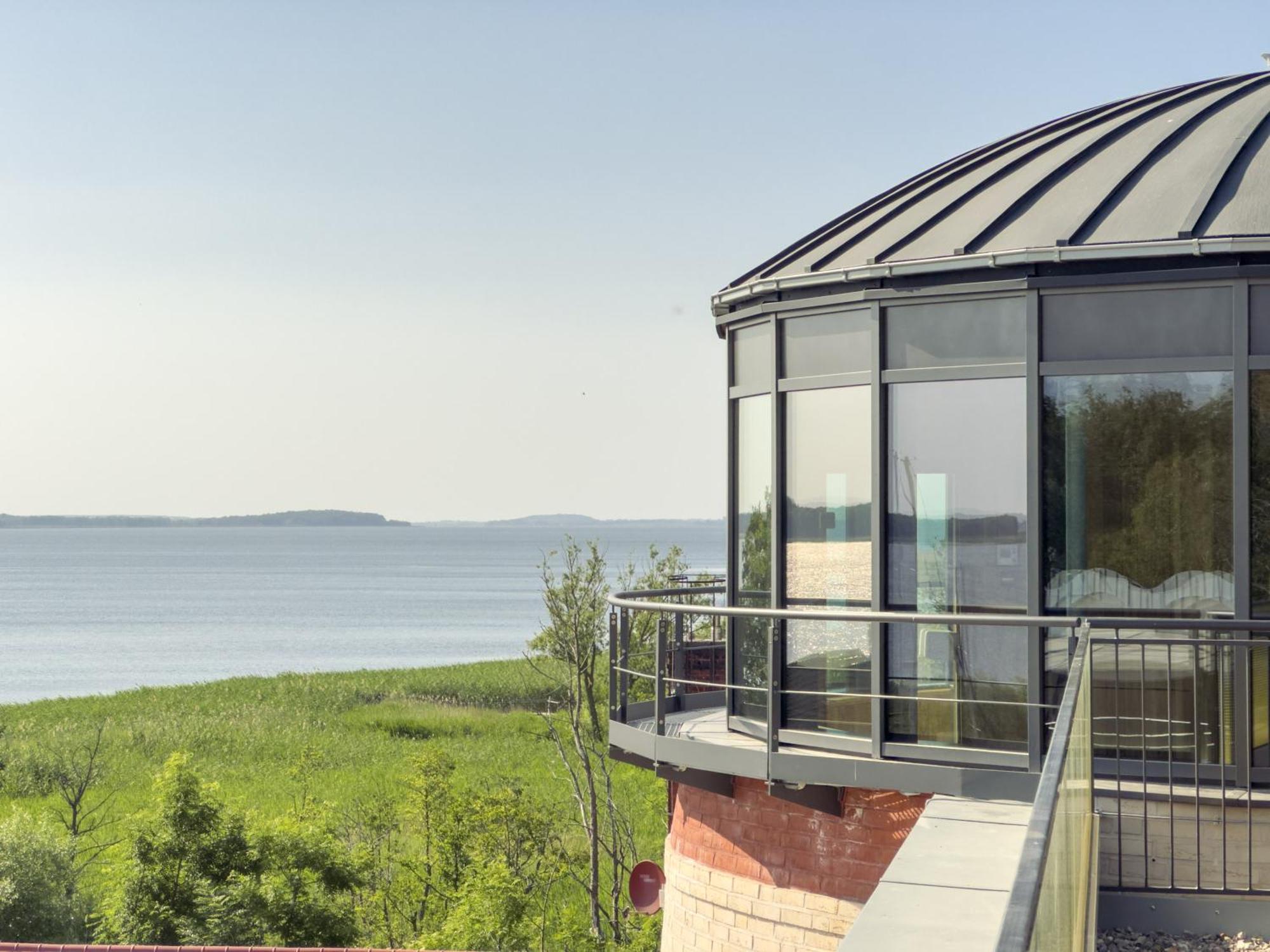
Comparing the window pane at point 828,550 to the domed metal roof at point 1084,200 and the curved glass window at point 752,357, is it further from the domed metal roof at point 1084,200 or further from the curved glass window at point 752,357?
the domed metal roof at point 1084,200

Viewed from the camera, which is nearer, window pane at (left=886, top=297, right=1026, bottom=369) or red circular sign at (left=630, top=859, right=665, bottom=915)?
window pane at (left=886, top=297, right=1026, bottom=369)

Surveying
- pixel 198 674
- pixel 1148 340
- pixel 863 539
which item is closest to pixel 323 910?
pixel 863 539

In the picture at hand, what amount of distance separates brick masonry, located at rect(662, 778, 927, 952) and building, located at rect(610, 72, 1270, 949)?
20 millimetres

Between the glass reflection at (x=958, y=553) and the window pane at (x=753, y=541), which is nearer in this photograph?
the glass reflection at (x=958, y=553)

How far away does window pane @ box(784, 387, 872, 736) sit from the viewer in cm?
898

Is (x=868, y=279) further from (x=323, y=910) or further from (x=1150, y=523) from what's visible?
(x=323, y=910)

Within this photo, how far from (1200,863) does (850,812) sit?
2154 mm

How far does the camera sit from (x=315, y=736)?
38.4 metres

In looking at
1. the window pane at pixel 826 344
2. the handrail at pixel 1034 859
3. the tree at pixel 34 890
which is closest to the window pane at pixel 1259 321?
the window pane at pixel 826 344

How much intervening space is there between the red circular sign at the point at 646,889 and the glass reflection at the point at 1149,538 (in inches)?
232

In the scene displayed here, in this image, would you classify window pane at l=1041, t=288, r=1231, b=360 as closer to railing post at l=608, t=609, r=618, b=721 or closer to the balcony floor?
the balcony floor

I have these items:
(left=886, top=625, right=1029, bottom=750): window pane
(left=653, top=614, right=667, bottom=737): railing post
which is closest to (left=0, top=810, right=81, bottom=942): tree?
(left=653, top=614, right=667, bottom=737): railing post

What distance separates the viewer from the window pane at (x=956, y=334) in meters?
8.46

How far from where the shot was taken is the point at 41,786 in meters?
32.6
